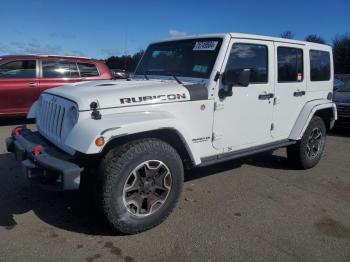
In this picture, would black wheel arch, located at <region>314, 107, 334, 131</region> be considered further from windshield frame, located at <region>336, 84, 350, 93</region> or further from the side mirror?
windshield frame, located at <region>336, 84, 350, 93</region>

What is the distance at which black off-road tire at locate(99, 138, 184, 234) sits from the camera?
3.13 metres

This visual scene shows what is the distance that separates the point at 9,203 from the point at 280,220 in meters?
3.02

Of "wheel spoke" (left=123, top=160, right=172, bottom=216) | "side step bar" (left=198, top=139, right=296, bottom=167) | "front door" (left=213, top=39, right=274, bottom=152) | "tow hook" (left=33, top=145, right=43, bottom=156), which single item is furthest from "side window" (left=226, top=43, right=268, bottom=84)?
"tow hook" (left=33, top=145, right=43, bottom=156)

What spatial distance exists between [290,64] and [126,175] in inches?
122

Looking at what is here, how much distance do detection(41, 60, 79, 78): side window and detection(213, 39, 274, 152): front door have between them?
6.07 m

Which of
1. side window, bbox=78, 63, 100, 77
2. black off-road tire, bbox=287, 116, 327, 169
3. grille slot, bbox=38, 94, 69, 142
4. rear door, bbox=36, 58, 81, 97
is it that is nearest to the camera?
grille slot, bbox=38, 94, 69, 142

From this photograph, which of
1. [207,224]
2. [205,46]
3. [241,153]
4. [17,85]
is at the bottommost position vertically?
[207,224]

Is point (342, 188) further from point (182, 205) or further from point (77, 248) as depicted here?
point (77, 248)

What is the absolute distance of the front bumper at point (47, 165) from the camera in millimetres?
2955

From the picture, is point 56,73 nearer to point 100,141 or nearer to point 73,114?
Result: point 73,114

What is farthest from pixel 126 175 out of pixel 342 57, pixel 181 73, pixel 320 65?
pixel 342 57

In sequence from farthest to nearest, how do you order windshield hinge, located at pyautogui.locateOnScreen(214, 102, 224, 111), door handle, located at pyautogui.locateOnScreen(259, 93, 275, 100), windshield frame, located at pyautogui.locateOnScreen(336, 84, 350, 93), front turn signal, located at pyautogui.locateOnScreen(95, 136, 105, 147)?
windshield frame, located at pyautogui.locateOnScreen(336, 84, 350, 93) < door handle, located at pyautogui.locateOnScreen(259, 93, 275, 100) < windshield hinge, located at pyautogui.locateOnScreen(214, 102, 224, 111) < front turn signal, located at pyautogui.locateOnScreen(95, 136, 105, 147)

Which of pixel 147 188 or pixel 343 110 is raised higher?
pixel 343 110

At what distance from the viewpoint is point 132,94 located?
3469 mm
